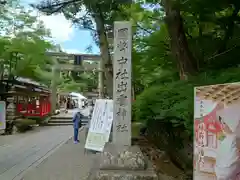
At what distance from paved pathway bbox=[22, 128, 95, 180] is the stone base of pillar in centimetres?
206

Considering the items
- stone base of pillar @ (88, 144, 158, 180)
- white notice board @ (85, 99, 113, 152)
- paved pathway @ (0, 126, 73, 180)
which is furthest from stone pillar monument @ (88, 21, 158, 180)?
white notice board @ (85, 99, 113, 152)

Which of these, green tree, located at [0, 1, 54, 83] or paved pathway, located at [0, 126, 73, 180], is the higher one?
green tree, located at [0, 1, 54, 83]

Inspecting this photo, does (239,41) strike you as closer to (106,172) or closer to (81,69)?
(106,172)

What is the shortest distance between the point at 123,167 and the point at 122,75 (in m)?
2.27

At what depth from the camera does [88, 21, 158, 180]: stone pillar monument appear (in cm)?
604

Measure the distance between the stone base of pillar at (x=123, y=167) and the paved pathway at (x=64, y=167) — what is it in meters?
2.06

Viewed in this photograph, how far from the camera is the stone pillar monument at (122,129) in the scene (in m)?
6.04

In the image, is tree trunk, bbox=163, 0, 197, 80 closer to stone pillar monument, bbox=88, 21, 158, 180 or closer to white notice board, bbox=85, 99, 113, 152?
stone pillar monument, bbox=88, 21, 158, 180

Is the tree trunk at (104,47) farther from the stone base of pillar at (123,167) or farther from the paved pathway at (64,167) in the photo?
the stone base of pillar at (123,167)

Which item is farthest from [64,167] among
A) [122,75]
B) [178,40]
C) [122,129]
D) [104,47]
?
[104,47]

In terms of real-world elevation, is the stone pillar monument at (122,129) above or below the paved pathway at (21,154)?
above

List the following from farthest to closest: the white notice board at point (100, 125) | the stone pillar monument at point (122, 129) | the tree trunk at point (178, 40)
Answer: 1. the white notice board at point (100, 125)
2. the tree trunk at point (178, 40)
3. the stone pillar monument at point (122, 129)

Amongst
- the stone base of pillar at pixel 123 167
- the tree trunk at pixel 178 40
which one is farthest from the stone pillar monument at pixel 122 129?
the tree trunk at pixel 178 40

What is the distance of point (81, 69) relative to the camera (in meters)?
28.6
